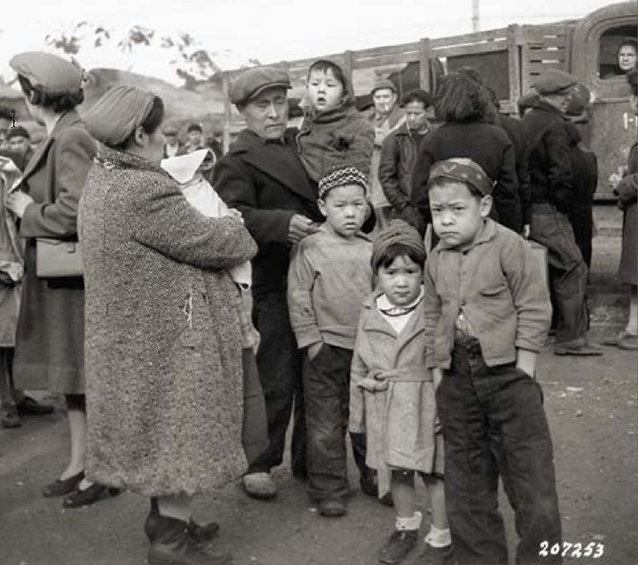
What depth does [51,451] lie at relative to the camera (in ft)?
18.6

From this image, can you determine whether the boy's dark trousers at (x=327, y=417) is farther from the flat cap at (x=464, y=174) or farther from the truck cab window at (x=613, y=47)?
the truck cab window at (x=613, y=47)

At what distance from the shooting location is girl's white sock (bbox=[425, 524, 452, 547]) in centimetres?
388

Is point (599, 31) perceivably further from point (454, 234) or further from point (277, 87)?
point (454, 234)

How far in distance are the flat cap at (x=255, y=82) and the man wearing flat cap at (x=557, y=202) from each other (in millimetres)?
3275

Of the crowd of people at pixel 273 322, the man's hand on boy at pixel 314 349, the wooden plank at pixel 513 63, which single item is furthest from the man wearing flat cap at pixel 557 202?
the man's hand on boy at pixel 314 349

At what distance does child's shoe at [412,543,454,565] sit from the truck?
6.37 meters

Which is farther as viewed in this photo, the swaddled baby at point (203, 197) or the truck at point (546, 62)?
the truck at point (546, 62)

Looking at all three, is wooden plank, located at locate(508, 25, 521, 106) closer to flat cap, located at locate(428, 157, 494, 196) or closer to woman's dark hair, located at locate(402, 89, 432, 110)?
woman's dark hair, located at locate(402, 89, 432, 110)

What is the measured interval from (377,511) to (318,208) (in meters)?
1.44

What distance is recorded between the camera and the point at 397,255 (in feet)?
12.9

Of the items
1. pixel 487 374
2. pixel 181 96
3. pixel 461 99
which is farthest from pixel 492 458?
pixel 181 96

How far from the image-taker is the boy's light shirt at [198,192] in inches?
156

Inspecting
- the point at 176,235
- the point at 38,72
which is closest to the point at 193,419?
the point at 176,235

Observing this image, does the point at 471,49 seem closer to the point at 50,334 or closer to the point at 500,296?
the point at 50,334
